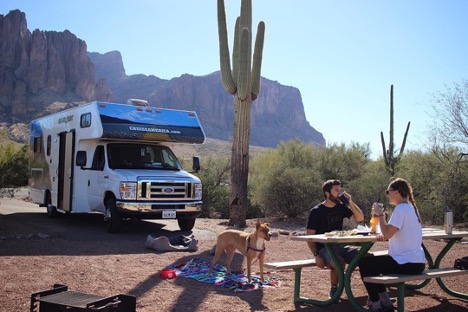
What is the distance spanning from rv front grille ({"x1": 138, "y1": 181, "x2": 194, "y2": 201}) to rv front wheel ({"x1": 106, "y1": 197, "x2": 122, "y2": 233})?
73 centimetres

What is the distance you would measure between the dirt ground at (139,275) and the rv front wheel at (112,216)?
19cm

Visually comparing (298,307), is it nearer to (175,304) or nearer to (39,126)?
(175,304)

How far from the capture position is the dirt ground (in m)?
5.77

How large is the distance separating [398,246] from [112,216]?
7.37 meters

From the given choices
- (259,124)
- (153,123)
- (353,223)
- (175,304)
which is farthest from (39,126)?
(259,124)

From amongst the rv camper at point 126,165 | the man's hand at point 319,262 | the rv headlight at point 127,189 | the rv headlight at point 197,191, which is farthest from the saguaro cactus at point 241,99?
the man's hand at point 319,262

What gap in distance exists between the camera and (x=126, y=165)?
11.5m

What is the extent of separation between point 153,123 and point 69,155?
2624 millimetres

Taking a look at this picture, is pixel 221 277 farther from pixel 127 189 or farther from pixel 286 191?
pixel 286 191

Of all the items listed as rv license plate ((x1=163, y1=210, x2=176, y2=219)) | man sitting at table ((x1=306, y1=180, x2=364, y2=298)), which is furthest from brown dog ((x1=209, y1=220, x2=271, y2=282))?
rv license plate ((x1=163, y1=210, x2=176, y2=219))

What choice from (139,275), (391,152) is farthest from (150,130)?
(391,152)

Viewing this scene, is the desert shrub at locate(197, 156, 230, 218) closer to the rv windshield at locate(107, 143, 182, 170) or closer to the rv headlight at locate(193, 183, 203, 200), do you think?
the rv windshield at locate(107, 143, 182, 170)

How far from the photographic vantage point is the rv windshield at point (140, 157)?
37.8ft

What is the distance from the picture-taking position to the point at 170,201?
1110cm
